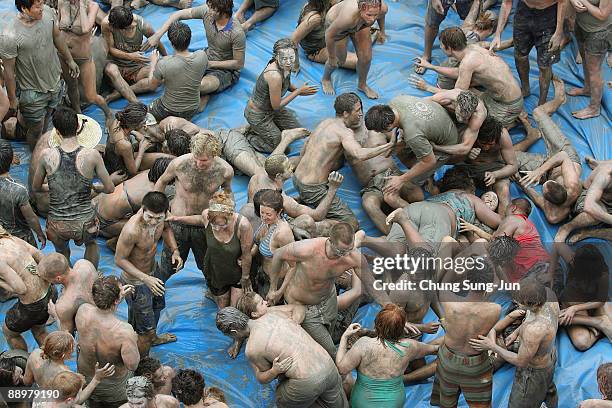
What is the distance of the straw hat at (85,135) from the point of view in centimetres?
884

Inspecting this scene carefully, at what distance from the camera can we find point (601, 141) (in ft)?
34.2

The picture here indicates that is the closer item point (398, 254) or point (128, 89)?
point (398, 254)

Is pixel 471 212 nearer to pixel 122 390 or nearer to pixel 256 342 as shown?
pixel 256 342

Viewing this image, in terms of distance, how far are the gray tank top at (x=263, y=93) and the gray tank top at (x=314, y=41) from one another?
3.43 feet

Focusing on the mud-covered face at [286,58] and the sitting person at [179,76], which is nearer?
the mud-covered face at [286,58]

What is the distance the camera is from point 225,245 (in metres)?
8.49

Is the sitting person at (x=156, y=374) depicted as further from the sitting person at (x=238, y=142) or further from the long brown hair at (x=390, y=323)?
the sitting person at (x=238, y=142)

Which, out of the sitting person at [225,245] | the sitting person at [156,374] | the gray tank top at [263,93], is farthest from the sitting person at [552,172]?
the sitting person at [156,374]

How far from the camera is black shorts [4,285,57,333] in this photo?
8148mm

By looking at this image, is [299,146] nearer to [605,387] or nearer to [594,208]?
[594,208]

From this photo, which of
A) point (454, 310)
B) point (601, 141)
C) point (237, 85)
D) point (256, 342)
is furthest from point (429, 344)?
point (237, 85)

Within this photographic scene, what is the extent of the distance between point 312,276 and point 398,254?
Result: 1.16m

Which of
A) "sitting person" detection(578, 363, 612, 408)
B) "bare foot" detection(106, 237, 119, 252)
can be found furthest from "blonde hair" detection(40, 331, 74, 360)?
"sitting person" detection(578, 363, 612, 408)

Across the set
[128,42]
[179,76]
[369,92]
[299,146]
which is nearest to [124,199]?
[179,76]
